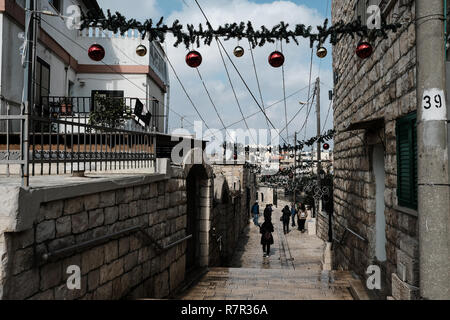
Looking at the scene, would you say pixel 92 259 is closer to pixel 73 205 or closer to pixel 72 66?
pixel 73 205

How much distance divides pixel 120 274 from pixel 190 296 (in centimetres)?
244

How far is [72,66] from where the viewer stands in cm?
1590

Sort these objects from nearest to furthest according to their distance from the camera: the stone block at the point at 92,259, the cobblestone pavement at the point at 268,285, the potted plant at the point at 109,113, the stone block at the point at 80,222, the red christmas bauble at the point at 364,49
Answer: the stone block at the point at 80,222, the stone block at the point at 92,259, the red christmas bauble at the point at 364,49, the cobblestone pavement at the point at 268,285, the potted plant at the point at 109,113

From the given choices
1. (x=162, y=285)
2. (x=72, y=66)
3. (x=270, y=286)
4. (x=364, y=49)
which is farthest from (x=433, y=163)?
(x=72, y=66)

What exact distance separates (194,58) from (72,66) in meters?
12.5

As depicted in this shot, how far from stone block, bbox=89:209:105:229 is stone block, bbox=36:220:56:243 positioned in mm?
762

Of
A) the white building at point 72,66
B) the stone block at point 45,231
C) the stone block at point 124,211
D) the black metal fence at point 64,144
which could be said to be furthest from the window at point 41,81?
the stone block at point 45,231

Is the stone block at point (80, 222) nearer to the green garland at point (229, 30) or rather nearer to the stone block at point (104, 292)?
the stone block at point (104, 292)

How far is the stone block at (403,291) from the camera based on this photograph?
13.9 feet

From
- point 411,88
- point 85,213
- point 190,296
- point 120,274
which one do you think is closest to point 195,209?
point 190,296

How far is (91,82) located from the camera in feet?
55.1

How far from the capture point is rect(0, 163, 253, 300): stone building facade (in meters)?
3.26

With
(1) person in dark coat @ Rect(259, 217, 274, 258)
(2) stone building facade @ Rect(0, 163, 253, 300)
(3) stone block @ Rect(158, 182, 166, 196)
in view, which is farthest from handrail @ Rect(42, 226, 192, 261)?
(1) person in dark coat @ Rect(259, 217, 274, 258)

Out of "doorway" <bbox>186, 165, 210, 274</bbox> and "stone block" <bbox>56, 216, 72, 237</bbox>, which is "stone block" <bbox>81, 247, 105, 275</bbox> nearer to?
"stone block" <bbox>56, 216, 72, 237</bbox>
